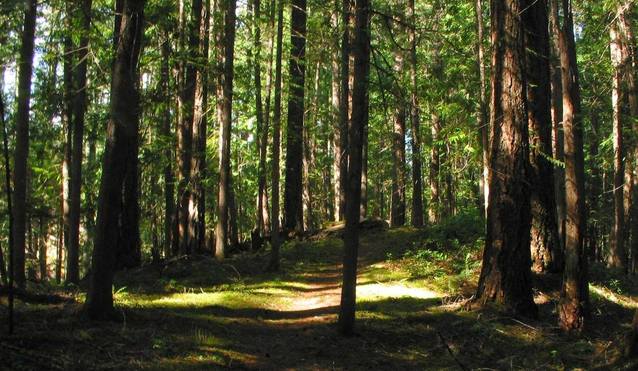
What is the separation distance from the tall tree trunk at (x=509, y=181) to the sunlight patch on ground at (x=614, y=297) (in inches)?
106

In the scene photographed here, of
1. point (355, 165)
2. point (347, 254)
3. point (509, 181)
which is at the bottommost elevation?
point (347, 254)

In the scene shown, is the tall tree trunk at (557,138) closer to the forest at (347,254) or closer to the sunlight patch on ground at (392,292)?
the forest at (347,254)

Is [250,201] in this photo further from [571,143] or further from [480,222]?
[571,143]

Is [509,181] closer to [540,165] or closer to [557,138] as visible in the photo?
[540,165]

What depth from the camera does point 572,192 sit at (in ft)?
27.8

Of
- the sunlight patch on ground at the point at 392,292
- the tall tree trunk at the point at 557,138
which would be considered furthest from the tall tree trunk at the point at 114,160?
the tall tree trunk at the point at 557,138

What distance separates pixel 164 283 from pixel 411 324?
5.28 metres

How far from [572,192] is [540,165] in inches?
89.0

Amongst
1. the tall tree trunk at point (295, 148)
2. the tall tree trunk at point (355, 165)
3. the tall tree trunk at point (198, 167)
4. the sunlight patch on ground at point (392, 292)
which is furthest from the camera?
the tall tree trunk at point (295, 148)

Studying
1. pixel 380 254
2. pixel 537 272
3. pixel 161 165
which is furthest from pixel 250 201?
pixel 537 272

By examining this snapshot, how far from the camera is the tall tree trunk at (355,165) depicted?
802 centimetres

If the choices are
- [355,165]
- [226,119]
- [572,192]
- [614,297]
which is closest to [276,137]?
[226,119]

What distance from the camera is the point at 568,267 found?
28.1 feet

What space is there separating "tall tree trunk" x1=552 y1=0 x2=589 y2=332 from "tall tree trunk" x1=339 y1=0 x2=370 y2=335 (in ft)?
9.93
